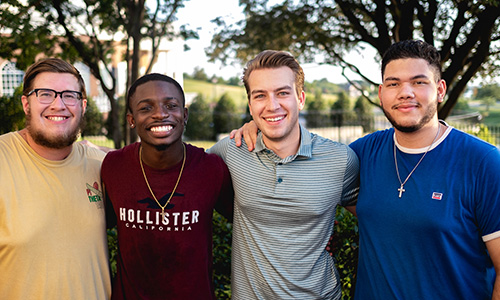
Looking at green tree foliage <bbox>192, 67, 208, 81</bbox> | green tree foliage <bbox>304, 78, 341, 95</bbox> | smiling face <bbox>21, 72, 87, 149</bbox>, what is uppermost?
green tree foliage <bbox>192, 67, 208, 81</bbox>

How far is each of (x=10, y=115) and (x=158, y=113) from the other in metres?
9.45

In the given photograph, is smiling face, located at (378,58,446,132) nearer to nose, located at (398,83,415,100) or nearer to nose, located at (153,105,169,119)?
nose, located at (398,83,415,100)

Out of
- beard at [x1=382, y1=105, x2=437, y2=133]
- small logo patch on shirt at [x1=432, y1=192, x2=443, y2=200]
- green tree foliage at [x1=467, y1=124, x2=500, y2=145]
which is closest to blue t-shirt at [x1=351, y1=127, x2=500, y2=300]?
small logo patch on shirt at [x1=432, y1=192, x2=443, y2=200]

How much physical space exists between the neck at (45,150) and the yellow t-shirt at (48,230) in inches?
1.3

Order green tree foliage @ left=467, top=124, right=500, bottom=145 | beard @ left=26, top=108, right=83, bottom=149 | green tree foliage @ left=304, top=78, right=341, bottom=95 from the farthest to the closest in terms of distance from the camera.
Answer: green tree foliage @ left=304, top=78, right=341, bottom=95 < green tree foliage @ left=467, top=124, right=500, bottom=145 < beard @ left=26, top=108, right=83, bottom=149

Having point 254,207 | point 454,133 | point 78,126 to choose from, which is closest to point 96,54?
point 78,126

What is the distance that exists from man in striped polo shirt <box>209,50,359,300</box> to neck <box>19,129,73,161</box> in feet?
3.62

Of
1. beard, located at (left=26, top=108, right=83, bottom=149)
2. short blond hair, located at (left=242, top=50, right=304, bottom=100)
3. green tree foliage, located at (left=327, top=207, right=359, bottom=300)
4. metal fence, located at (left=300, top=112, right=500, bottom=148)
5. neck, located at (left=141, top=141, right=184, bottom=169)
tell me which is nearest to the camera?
beard, located at (left=26, top=108, right=83, bottom=149)

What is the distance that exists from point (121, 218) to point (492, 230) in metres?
2.19

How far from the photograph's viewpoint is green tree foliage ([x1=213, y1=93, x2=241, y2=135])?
2455 cm

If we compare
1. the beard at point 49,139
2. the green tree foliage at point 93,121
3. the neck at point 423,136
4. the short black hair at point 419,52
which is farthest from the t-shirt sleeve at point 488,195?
the green tree foliage at point 93,121

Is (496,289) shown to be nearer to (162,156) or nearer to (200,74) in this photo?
(162,156)

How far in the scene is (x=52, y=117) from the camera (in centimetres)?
278

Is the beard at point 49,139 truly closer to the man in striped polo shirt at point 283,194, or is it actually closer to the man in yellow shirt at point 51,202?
the man in yellow shirt at point 51,202
